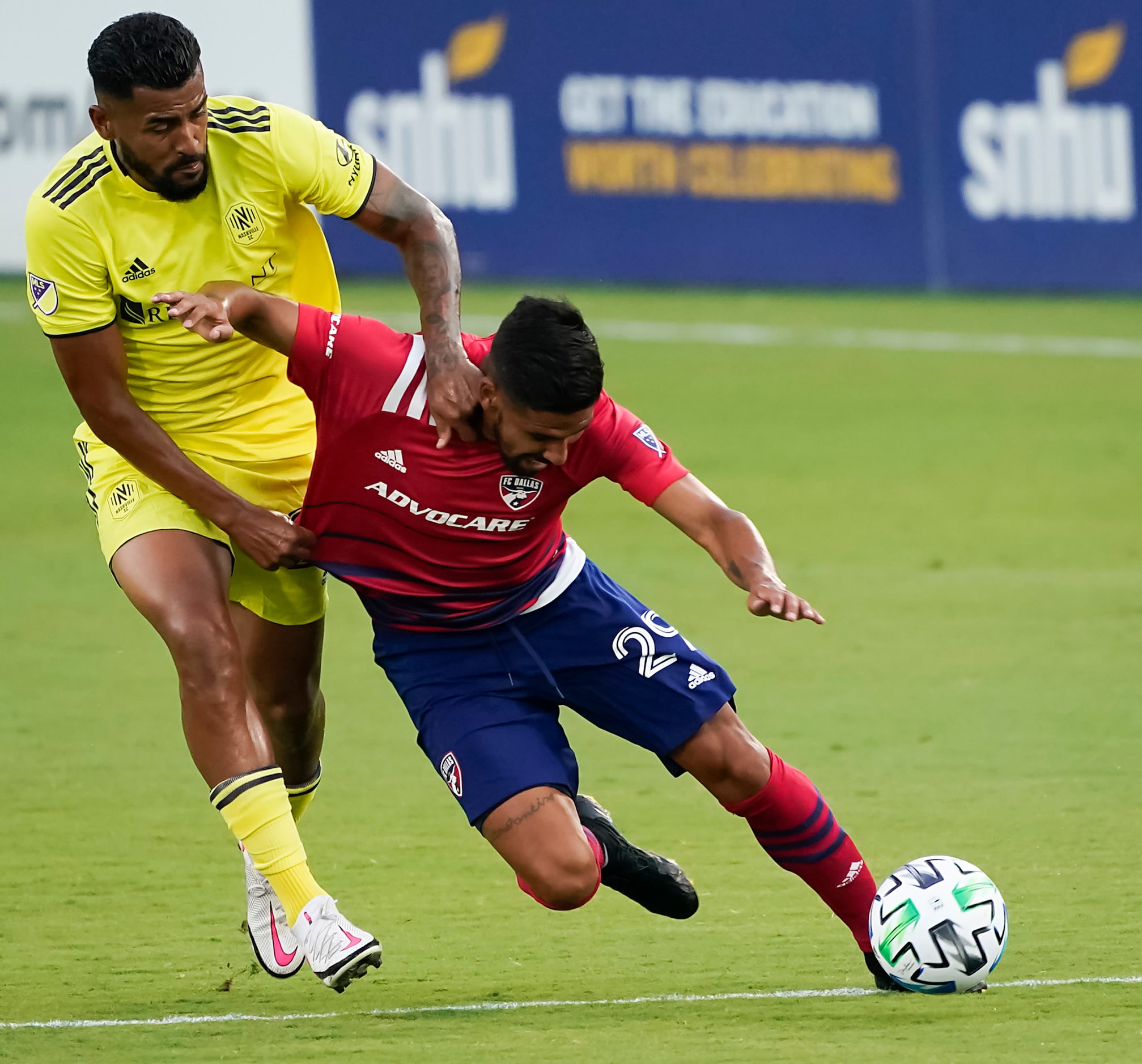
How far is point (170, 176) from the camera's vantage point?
538 centimetres

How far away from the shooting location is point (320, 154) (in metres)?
5.66

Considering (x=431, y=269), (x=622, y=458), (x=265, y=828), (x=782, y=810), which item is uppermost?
(x=431, y=269)

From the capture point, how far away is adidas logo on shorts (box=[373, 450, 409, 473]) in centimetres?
523

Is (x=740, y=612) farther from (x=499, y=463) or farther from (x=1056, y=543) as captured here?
(x=499, y=463)

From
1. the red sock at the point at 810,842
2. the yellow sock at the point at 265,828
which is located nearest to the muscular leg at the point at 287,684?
the yellow sock at the point at 265,828

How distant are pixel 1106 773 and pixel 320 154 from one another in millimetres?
3717

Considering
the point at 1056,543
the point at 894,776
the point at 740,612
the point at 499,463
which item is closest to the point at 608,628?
the point at 499,463

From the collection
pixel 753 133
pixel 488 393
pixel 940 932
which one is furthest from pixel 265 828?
pixel 753 133

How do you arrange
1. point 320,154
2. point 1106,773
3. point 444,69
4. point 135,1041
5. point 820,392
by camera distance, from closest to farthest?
point 135,1041, point 320,154, point 1106,773, point 820,392, point 444,69

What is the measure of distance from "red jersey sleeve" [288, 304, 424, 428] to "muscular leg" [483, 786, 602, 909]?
109 centimetres

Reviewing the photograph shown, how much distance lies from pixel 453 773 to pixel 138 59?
199cm

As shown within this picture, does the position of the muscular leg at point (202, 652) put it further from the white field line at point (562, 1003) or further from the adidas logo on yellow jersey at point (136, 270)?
the adidas logo on yellow jersey at point (136, 270)

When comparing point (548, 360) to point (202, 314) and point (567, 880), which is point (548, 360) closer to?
point (202, 314)

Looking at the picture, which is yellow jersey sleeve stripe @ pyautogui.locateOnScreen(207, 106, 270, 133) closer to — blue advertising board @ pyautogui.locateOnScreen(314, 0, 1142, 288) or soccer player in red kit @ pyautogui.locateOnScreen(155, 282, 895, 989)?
soccer player in red kit @ pyautogui.locateOnScreen(155, 282, 895, 989)
